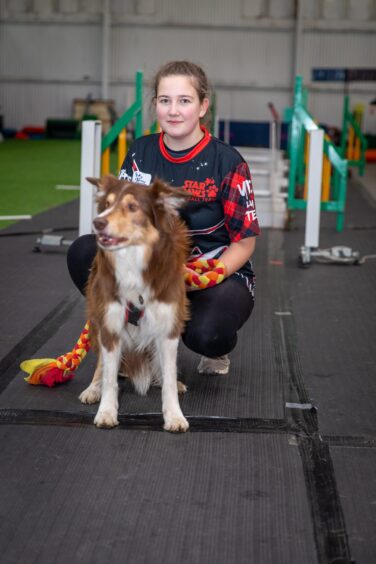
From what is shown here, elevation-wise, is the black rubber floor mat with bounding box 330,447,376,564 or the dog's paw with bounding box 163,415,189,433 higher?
the dog's paw with bounding box 163,415,189,433

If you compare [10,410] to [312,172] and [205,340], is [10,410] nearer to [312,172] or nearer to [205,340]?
[205,340]

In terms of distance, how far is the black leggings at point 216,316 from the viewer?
2.99 meters

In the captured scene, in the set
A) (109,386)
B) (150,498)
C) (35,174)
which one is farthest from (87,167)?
(35,174)

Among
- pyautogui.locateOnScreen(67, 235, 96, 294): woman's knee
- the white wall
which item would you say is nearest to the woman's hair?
pyautogui.locateOnScreen(67, 235, 96, 294): woman's knee

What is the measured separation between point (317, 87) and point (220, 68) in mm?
2457

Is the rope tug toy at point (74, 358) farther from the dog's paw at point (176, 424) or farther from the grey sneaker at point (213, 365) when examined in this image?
the dog's paw at point (176, 424)

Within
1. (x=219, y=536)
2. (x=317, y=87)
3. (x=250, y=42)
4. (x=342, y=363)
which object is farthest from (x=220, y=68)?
(x=219, y=536)

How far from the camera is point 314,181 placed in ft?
19.3

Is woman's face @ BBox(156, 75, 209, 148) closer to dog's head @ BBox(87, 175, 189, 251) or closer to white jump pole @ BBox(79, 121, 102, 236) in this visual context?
dog's head @ BBox(87, 175, 189, 251)

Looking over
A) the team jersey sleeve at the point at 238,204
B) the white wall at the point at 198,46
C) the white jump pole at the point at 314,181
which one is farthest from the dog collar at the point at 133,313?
the white wall at the point at 198,46

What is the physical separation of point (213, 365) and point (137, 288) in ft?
2.76

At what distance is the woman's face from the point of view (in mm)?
2877

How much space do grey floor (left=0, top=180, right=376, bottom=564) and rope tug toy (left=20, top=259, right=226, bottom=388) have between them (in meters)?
0.05

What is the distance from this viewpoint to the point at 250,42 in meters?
19.8
